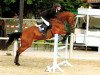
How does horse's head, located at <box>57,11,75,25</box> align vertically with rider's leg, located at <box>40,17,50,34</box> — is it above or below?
above

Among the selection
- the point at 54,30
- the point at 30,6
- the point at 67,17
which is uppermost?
the point at 67,17

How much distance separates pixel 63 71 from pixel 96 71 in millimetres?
1201

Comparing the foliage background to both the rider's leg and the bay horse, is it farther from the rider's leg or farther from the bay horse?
the rider's leg

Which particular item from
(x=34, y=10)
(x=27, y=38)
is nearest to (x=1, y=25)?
(x=34, y=10)

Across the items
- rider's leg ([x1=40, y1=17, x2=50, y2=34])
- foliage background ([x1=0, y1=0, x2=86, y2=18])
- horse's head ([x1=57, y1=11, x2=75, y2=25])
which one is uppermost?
horse's head ([x1=57, y1=11, x2=75, y2=25])

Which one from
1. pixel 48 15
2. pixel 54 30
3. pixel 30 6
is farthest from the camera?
pixel 30 6

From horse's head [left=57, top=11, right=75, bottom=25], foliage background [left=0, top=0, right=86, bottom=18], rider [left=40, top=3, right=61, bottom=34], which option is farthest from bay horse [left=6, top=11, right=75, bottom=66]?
foliage background [left=0, top=0, right=86, bottom=18]

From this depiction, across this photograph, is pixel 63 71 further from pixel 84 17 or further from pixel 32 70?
pixel 84 17

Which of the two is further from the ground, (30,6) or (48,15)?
(48,15)

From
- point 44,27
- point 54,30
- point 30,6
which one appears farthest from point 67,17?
point 30,6

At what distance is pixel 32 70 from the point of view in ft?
46.0

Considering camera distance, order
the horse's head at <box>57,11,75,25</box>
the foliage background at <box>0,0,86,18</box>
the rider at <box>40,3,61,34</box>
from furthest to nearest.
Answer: the foliage background at <box>0,0,86,18</box> < the rider at <box>40,3,61,34</box> < the horse's head at <box>57,11,75,25</box>

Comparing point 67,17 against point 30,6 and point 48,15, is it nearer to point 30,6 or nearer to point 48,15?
point 48,15

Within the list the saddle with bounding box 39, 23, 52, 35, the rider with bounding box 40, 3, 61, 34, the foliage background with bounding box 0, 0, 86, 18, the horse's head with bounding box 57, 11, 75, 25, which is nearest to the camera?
the horse's head with bounding box 57, 11, 75, 25
